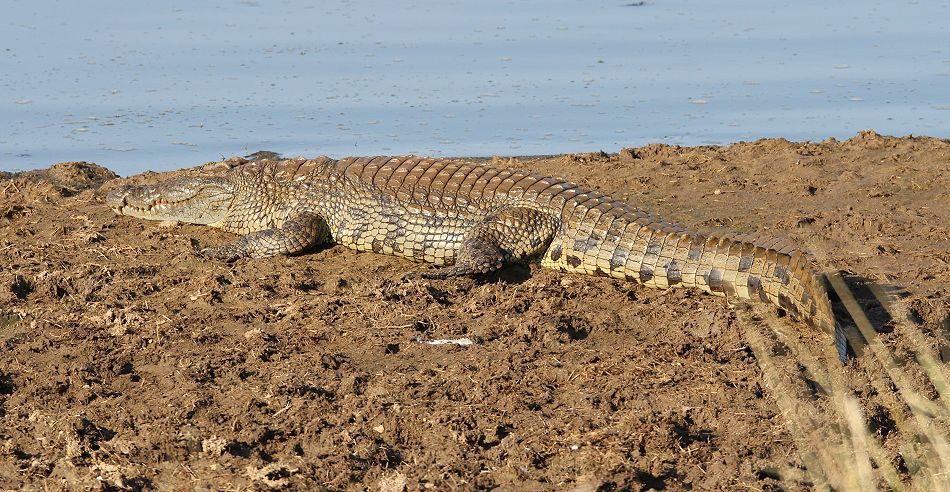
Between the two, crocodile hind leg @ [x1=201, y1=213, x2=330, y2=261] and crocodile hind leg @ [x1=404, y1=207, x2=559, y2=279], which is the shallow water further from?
crocodile hind leg @ [x1=404, y1=207, x2=559, y2=279]

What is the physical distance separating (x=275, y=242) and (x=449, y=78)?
583 centimetres

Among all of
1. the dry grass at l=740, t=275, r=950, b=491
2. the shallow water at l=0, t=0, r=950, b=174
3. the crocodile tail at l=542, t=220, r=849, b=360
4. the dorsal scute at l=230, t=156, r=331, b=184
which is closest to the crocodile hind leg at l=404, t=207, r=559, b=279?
the crocodile tail at l=542, t=220, r=849, b=360

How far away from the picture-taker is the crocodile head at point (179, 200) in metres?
8.20

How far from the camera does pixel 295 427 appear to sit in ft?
15.7

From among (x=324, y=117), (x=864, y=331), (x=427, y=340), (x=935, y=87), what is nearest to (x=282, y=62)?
(x=324, y=117)

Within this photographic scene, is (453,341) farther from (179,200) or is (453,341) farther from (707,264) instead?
(179,200)

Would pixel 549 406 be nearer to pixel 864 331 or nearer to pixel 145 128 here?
pixel 864 331

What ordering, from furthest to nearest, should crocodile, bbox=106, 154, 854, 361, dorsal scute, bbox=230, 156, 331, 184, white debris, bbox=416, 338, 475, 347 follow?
dorsal scute, bbox=230, 156, 331, 184
crocodile, bbox=106, 154, 854, 361
white debris, bbox=416, 338, 475, 347

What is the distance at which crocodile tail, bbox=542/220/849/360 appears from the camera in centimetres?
583

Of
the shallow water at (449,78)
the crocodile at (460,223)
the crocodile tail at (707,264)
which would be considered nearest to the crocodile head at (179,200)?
the crocodile at (460,223)

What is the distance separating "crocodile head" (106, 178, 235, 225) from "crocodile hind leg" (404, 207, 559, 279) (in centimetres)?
192

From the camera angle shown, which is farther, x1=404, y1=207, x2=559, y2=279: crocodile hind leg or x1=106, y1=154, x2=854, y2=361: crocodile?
x1=404, y1=207, x2=559, y2=279: crocodile hind leg

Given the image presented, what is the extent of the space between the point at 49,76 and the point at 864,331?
10019 millimetres

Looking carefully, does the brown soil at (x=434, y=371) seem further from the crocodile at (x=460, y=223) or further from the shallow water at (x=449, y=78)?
the shallow water at (x=449, y=78)
